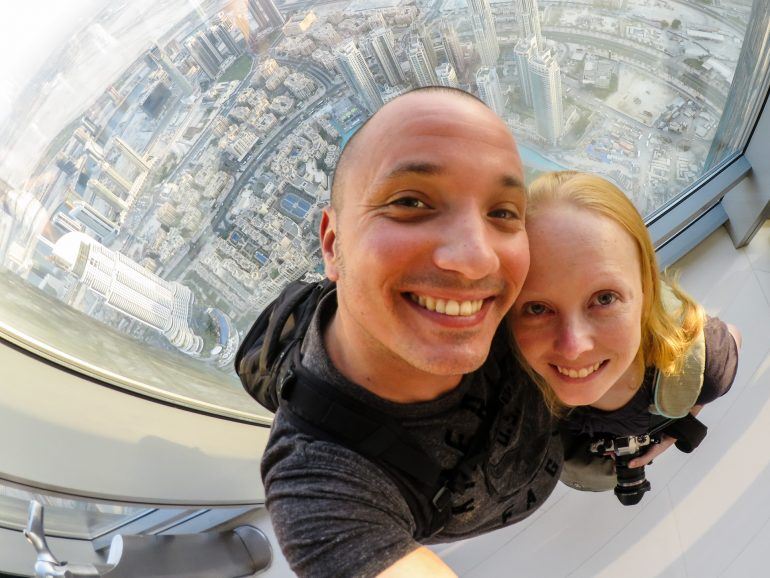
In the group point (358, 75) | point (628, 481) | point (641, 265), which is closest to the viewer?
point (641, 265)

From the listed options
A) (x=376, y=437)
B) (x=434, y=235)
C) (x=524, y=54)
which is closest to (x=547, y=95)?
(x=524, y=54)

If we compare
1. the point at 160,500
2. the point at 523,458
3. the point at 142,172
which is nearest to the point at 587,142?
the point at 523,458

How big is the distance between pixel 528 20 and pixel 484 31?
14cm

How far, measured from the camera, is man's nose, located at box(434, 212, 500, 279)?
0.75 m

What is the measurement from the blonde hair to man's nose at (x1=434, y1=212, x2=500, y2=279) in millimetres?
234

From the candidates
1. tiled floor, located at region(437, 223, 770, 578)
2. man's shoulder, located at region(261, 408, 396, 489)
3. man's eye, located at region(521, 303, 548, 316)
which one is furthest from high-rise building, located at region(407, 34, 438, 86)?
tiled floor, located at region(437, 223, 770, 578)

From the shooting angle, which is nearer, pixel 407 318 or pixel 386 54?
pixel 407 318

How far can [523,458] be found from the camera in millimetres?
1002

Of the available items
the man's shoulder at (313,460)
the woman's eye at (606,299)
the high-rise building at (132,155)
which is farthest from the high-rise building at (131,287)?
the woman's eye at (606,299)

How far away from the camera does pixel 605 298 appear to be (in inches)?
37.0

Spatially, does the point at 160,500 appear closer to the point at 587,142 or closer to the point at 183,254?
the point at 183,254

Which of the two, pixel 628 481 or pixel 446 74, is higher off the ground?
pixel 446 74

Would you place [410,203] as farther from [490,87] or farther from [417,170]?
[490,87]

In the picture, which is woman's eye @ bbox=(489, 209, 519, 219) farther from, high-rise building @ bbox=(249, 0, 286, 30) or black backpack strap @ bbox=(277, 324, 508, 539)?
high-rise building @ bbox=(249, 0, 286, 30)
